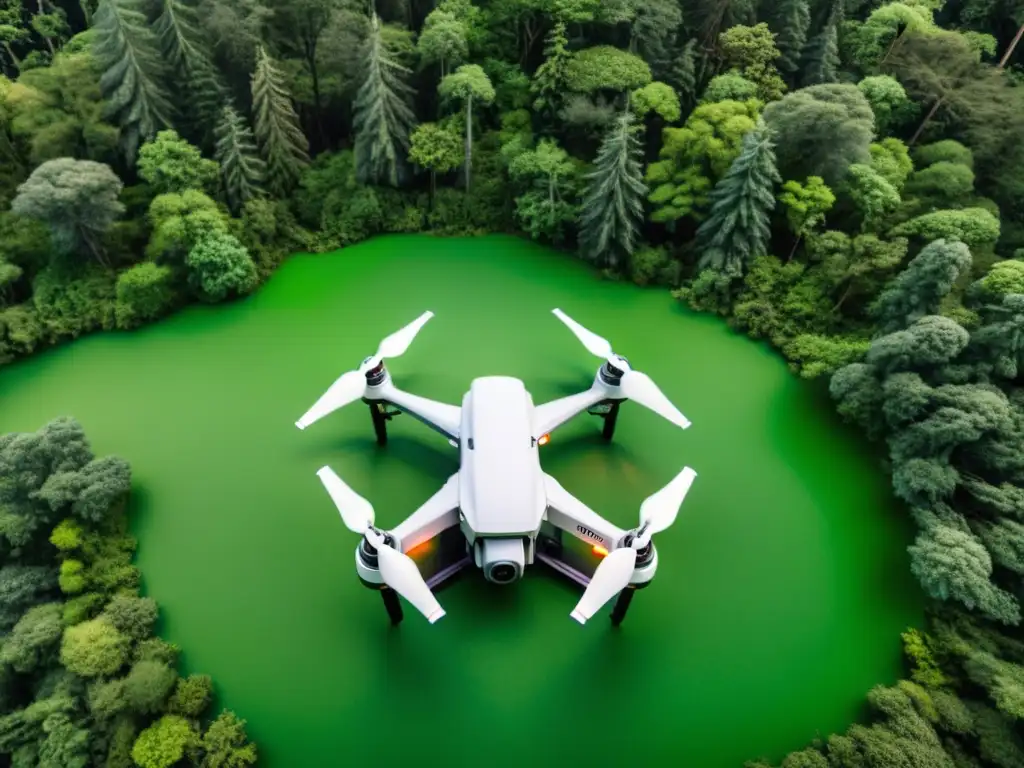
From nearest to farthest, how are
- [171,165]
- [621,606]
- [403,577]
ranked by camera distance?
[403,577] < [621,606] < [171,165]

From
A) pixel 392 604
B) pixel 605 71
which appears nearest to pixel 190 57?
pixel 605 71

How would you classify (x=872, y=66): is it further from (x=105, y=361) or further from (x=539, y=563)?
(x=105, y=361)

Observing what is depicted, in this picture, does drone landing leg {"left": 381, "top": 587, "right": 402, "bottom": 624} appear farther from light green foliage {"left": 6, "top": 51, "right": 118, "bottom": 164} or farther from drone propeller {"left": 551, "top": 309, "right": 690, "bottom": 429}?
light green foliage {"left": 6, "top": 51, "right": 118, "bottom": 164}

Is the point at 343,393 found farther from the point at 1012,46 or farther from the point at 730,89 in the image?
the point at 1012,46

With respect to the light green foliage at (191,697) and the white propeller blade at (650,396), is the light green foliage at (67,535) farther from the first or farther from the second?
the white propeller blade at (650,396)

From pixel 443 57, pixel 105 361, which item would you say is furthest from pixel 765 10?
pixel 105 361
